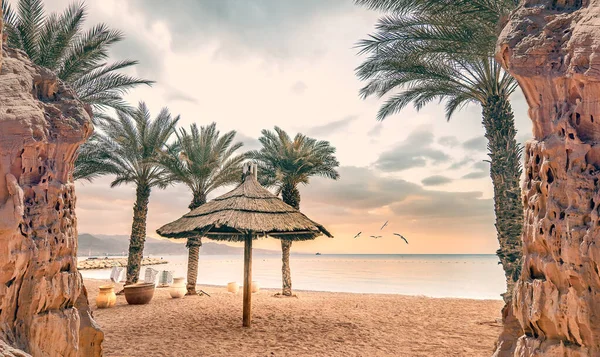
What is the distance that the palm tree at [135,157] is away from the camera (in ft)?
45.2

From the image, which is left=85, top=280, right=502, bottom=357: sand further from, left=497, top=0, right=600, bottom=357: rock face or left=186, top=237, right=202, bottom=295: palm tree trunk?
left=497, top=0, right=600, bottom=357: rock face

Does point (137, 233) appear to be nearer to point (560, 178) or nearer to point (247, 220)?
point (247, 220)

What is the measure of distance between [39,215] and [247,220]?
5333mm

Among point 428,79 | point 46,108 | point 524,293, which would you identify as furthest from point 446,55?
point 46,108

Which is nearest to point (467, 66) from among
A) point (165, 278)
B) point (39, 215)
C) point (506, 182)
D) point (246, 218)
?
point (506, 182)

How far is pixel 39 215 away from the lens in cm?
291

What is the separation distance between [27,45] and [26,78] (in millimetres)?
7716

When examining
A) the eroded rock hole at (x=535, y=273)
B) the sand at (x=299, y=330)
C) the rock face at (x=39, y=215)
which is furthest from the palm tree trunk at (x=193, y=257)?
the eroded rock hole at (x=535, y=273)

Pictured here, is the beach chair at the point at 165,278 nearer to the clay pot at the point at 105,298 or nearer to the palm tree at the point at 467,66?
the clay pot at the point at 105,298

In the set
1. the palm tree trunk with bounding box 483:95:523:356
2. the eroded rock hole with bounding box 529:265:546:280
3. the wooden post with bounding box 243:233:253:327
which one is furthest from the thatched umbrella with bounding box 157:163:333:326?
the eroded rock hole with bounding box 529:265:546:280

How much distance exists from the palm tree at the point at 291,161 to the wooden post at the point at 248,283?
6.68 metres

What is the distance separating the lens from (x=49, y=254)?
116 inches

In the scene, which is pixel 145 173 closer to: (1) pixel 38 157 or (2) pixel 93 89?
(2) pixel 93 89

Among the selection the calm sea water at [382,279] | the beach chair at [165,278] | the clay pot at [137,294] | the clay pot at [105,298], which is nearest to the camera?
the clay pot at [105,298]
